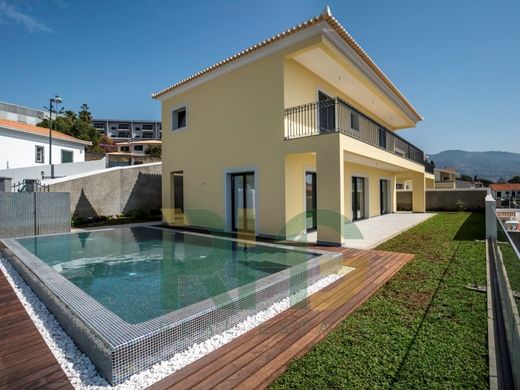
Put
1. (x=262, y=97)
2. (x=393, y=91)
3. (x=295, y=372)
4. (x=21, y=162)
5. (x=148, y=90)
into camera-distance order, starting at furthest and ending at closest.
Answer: (x=21, y=162)
(x=148, y=90)
(x=393, y=91)
(x=262, y=97)
(x=295, y=372)

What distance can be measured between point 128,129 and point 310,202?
10146cm

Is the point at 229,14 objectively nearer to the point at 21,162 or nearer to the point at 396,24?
the point at 396,24

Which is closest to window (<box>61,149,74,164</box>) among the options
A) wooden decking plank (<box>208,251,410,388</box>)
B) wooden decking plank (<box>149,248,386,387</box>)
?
wooden decking plank (<box>149,248,386,387</box>)

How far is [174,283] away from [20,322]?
246 cm

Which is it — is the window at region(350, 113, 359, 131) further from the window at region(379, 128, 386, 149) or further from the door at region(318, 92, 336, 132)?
the door at region(318, 92, 336, 132)

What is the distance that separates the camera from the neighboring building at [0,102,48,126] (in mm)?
44325

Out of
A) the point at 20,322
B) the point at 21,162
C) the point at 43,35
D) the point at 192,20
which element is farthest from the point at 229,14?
the point at 21,162

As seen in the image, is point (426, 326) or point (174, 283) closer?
point (426, 326)

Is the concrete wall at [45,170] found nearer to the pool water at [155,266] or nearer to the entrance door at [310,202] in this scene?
the pool water at [155,266]

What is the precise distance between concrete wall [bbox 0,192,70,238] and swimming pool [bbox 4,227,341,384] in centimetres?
125

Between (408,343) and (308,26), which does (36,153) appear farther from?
(408,343)

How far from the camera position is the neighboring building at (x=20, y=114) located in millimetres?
44325

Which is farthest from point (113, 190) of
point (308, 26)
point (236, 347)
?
point (236, 347)

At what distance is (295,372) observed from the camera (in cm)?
282
